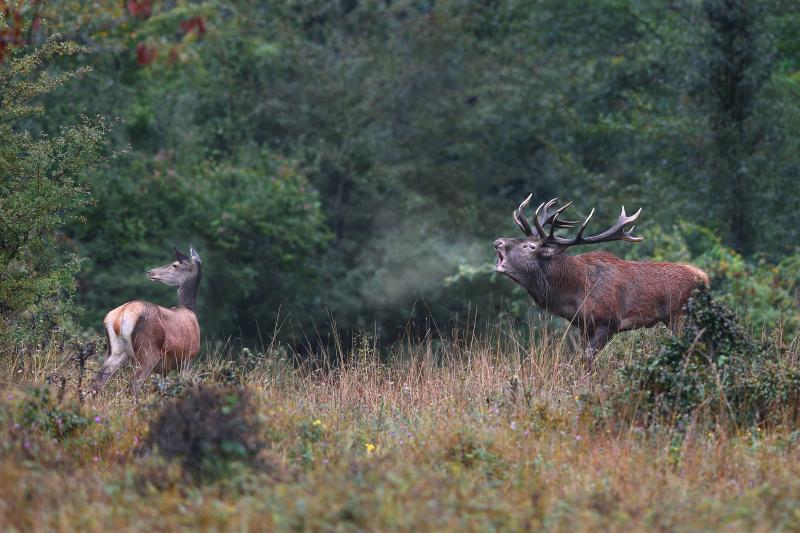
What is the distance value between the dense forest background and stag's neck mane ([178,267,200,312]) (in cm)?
584

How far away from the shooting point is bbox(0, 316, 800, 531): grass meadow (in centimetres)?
571

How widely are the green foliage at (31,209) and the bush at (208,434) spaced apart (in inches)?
143

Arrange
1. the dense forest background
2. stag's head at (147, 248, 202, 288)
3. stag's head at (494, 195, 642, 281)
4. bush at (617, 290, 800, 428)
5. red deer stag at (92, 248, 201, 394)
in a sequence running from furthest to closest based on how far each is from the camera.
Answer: the dense forest background, stag's head at (147, 248, 202, 288), stag's head at (494, 195, 642, 281), red deer stag at (92, 248, 201, 394), bush at (617, 290, 800, 428)

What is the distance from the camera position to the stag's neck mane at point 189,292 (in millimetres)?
12586

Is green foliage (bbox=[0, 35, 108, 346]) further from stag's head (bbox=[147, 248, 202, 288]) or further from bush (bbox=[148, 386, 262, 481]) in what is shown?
bush (bbox=[148, 386, 262, 481])

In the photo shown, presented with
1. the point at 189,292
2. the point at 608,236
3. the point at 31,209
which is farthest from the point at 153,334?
the point at 608,236

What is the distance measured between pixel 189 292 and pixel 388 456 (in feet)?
19.1

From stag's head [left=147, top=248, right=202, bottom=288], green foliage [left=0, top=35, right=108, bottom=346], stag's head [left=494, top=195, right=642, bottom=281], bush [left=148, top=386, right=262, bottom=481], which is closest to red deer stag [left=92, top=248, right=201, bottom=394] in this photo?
green foliage [left=0, top=35, right=108, bottom=346]

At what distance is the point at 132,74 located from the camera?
22.8 metres

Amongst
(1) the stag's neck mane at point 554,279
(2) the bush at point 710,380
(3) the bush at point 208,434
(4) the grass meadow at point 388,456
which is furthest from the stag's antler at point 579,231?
(3) the bush at point 208,434

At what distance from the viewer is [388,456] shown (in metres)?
7.24

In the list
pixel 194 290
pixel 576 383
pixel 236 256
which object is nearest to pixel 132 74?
pixel 236 256

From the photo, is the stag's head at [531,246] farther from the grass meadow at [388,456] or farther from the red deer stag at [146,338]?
the red deer stag at [146,338]

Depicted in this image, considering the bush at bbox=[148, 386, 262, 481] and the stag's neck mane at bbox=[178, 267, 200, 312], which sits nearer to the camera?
the bush at bbox=[148, 386, 262, 481]
